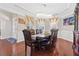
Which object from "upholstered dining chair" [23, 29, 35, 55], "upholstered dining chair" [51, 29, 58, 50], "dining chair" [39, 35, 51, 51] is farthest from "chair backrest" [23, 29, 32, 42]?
"upholstered dining chair" [51, 29, 58, 50]

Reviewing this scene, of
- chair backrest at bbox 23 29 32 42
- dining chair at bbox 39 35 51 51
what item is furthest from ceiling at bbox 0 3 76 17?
dining chair at bbox 39 35 51 51

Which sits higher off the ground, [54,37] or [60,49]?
[54,37]

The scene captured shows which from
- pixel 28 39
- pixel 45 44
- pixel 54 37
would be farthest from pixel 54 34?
pixel 28 39

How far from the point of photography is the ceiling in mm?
1743

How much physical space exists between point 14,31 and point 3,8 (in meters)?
0.36

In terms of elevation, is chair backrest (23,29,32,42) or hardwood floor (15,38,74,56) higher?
chair backrest (23,29,32,42)

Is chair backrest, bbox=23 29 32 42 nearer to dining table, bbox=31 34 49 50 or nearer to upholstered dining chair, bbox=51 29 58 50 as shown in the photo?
dining table, bbox=31 34 49 50

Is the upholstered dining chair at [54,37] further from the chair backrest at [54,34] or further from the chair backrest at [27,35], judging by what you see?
the chair backrest at [27,35]

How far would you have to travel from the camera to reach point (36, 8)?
5.78 feet

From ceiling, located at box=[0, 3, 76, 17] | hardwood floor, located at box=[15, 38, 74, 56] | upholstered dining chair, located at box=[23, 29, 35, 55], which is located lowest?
hardwood floor, located at box=[15, 38, 74, 56]

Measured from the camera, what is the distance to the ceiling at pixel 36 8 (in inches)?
68.6

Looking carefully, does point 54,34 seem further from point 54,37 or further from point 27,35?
point 27,35

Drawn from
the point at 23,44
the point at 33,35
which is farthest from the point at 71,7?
the point at 23,44

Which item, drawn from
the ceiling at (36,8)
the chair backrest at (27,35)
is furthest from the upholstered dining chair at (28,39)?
the ceiling at (36,8)
